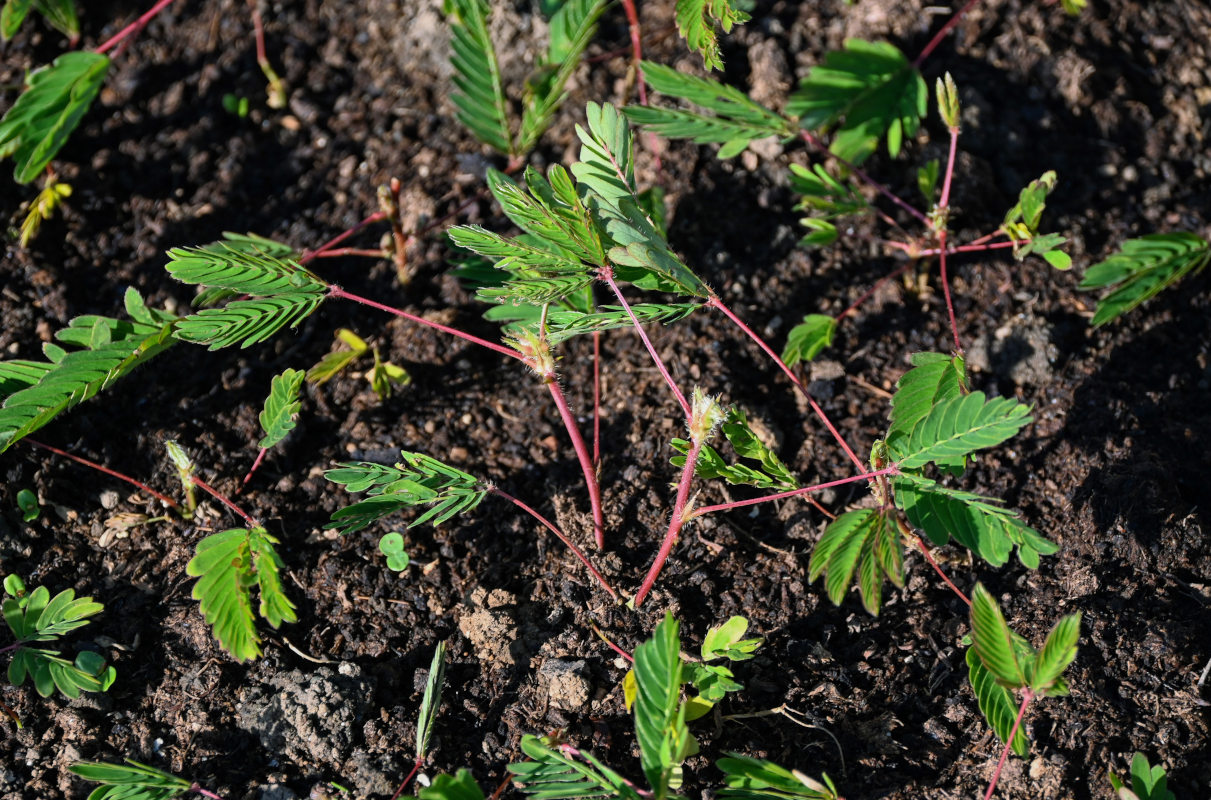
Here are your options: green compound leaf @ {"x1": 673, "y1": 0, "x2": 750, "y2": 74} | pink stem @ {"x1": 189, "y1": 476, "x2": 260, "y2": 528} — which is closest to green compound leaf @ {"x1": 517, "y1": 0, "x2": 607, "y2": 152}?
green compound leaf @ {"x1": 673, "y1": 0, "x2": 750, "y2": 74}

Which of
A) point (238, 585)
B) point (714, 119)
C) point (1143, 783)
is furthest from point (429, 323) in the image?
point (1143, 783)

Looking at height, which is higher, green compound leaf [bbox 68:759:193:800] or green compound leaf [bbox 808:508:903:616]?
green compound leaf [bbox 808:508:903:616]

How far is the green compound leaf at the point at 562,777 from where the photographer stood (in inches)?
61.4

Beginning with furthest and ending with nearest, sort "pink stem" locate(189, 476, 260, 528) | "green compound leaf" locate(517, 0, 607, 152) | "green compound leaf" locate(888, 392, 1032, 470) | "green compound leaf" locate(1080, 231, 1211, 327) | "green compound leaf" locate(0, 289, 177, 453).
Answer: "green compound leaf" locate(517, 0, 607, 152), "green compound leaf" locate(1080, 231, 1211, 327), "pink stem" locate(189, 476, 260, 528), "green compound leaf" locate(0, 289, 177, 453), "green compound leaf" locate(888, 392, 1032, 470)

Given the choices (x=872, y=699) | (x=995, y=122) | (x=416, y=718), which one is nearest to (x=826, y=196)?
(x=995, y=122)

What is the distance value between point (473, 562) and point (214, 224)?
1.13m

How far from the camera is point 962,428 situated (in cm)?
167

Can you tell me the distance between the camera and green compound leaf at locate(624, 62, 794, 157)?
7.49ft

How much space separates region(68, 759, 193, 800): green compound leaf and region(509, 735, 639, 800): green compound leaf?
1.89 feet

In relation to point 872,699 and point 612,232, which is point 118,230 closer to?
point 612,232

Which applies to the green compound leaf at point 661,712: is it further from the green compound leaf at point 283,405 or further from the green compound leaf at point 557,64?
the green compound leaf at point 557,64

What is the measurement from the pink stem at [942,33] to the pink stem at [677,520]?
1.42m

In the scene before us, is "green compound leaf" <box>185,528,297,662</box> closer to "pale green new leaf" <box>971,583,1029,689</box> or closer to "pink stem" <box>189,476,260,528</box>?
"pink stem" <box>189,476,260,528</box>

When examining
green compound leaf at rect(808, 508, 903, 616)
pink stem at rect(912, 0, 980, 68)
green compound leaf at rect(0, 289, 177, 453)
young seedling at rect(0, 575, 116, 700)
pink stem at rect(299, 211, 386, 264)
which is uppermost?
pink stem at rect(912, 0, 980, 68)
